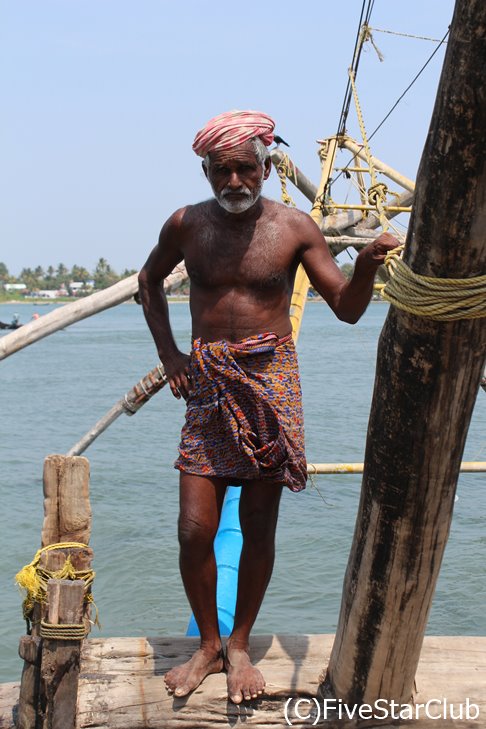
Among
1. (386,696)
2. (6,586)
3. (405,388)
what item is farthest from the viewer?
(6,586)

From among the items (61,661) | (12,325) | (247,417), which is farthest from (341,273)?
(12,325)

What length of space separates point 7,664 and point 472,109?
664 centimetres

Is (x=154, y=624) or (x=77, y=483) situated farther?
(x=154, y=624)

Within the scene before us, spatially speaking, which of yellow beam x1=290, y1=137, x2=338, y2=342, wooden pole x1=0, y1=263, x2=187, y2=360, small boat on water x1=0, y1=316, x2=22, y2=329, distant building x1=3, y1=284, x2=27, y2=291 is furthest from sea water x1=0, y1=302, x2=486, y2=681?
distant building x1=3, y1=284, x2=27, y2=291

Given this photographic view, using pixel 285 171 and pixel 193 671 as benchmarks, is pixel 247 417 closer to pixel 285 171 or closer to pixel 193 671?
pixel 193 671

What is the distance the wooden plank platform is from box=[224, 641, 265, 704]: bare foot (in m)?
0.04

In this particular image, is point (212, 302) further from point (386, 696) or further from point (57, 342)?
point (57, 342)

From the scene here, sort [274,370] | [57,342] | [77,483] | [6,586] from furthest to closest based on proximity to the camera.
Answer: [57,342] → [6,586] → [77,483] → [274,370]

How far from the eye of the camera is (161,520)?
12.3m

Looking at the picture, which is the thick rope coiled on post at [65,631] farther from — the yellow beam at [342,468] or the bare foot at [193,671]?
the yellow beam at [342,468]

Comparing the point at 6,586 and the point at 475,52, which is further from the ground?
the point at 475,52

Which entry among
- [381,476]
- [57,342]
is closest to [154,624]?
[381,476]

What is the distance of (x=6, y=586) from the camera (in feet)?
31.7

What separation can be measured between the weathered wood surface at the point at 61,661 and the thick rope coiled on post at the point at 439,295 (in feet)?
4.98
